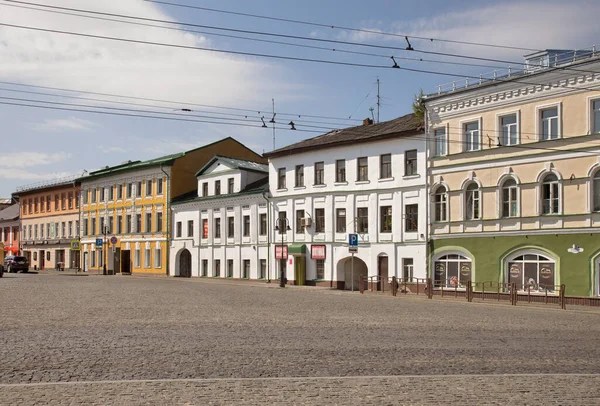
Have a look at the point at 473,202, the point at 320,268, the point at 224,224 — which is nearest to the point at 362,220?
the point at 320,268

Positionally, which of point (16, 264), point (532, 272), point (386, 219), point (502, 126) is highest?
point (502, 126)

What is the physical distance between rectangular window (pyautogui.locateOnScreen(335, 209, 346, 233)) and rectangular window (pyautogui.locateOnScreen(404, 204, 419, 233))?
535 cm

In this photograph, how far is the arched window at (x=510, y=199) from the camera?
34.6 metres

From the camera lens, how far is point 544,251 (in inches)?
1304

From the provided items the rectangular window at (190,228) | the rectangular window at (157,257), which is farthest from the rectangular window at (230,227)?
the rectangular window at (157,257)

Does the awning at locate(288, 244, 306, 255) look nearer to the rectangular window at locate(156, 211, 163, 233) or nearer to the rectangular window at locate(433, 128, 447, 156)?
Answer: the rectangular window at locate(433, 128, 447, 156)

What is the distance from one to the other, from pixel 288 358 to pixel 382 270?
30519mm

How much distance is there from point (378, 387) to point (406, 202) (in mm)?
31562

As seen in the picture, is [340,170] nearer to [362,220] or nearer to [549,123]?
[362,220]

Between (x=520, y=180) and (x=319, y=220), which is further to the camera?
(x=319, y=220)

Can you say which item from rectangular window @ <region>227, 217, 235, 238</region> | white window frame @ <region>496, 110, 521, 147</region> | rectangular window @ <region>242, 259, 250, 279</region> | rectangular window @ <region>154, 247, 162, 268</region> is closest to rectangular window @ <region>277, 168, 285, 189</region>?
rectangular window @ <region>227, 217, 235, 238</region>

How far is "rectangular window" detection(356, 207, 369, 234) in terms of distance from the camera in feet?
143

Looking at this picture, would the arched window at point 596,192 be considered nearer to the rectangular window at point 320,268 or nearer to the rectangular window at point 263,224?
the rectangular window at point 320,268

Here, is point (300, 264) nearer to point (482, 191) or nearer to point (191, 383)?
point (482, 191)
